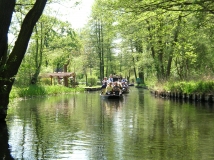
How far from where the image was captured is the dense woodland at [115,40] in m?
11.3

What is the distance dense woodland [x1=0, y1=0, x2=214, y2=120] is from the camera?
37.1ft

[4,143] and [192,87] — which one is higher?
[192,87]

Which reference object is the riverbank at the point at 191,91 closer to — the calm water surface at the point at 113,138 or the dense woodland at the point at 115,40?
the dense woodland at the point at 115,40

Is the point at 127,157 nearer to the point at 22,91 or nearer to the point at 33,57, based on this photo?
the point at 22,91

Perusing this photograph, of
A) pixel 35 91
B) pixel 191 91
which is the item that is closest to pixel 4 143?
pixel 191 91

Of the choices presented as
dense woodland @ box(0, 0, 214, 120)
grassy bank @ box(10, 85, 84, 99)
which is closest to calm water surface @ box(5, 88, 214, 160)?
dense woodland @ box(0, 0, 214, 120)

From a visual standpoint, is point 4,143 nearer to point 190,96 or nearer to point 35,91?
point 190,96

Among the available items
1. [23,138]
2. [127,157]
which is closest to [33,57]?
[23,138]

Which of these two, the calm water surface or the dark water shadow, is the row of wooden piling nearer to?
the calm water surface

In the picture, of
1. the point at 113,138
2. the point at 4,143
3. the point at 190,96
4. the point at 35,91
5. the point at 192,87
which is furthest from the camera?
the point at 35,91

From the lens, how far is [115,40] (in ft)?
215

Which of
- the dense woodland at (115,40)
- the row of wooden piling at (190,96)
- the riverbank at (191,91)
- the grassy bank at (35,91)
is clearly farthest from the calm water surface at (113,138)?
the grassy bank at (35,91)

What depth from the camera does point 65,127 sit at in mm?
12055

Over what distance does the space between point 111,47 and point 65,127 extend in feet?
174
